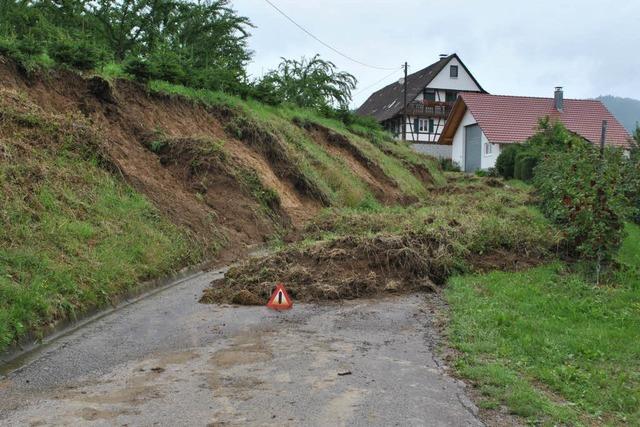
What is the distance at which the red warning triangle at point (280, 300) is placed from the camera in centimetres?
970

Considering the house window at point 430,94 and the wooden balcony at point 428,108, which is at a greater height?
the house window at point 430,94

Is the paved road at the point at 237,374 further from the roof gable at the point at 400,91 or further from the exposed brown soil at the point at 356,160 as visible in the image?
the roof gable at the point at 400,91

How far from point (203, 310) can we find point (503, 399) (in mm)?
5042

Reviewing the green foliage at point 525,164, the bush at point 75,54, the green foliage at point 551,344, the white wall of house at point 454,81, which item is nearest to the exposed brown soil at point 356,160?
the green foliage at point 525,164

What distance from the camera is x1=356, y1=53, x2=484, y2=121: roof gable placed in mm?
60312

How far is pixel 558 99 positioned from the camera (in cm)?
5062

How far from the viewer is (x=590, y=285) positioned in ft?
35.1

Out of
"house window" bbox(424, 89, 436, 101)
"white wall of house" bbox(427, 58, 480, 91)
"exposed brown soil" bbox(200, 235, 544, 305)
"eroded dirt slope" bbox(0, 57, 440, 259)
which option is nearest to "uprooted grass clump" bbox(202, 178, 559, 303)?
"exposed brown soil" bbox(200, 235, 544, 305)

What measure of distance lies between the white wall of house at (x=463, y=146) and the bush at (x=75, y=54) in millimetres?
33645

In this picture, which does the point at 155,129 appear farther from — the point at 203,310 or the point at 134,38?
the point at 134,38

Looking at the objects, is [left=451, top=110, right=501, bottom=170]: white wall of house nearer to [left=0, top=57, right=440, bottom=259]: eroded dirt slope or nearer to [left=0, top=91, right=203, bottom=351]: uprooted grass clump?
[left=0, top=57, right=440, bottom=259]: eroded dirt slope

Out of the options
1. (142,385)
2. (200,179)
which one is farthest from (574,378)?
(200,179)

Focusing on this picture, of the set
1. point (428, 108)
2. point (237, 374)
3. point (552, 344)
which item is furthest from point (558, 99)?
point (237, 374)

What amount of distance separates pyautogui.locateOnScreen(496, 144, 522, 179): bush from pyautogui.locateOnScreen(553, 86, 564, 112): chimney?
39.4ft
